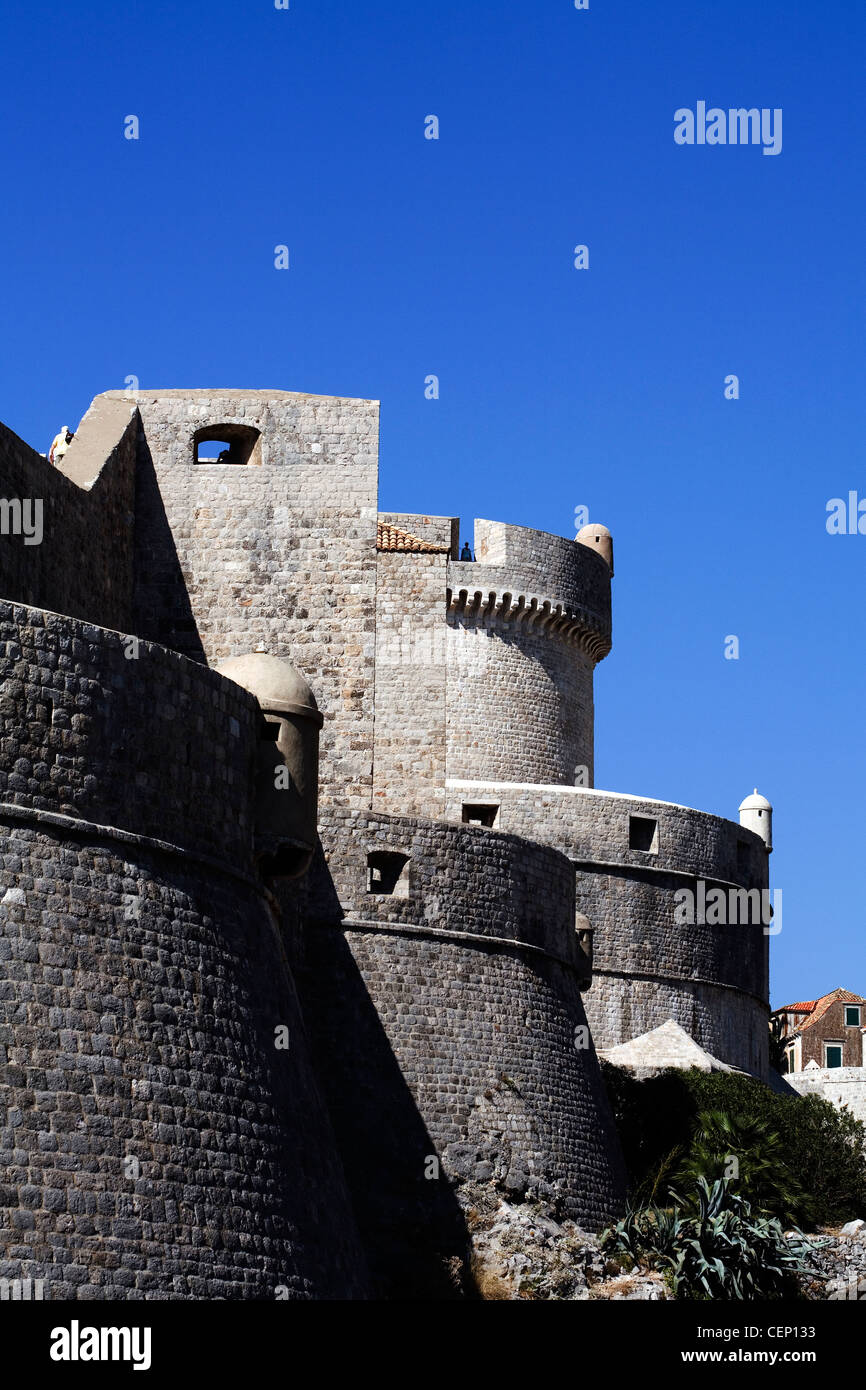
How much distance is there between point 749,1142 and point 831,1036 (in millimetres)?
35789

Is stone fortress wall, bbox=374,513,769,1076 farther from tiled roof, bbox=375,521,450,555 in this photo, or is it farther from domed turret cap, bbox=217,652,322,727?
domed turret cap, bbox=217,652,322,727

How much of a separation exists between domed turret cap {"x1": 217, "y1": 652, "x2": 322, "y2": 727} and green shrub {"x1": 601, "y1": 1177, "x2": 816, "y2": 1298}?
8.32 meters

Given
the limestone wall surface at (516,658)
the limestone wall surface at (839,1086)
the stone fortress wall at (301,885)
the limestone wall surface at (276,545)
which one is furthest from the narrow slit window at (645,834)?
the limestone wall surface at (839,1086)

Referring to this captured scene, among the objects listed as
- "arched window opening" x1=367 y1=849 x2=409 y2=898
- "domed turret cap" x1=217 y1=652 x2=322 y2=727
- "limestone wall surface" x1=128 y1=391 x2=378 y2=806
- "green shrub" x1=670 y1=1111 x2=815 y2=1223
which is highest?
"limestone wall surface" x1=128 y1=391 x2=378 y2=806

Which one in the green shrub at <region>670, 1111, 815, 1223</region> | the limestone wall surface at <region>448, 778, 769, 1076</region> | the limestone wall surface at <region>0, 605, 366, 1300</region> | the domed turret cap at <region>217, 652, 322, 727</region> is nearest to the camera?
the limestone wall surface at <region>0, 605, 366, 1300</region>

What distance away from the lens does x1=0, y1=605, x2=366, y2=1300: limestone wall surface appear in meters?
13.1

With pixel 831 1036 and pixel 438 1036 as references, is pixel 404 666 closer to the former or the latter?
pixel 438 1036

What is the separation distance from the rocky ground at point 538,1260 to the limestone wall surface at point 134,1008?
5.17 meters

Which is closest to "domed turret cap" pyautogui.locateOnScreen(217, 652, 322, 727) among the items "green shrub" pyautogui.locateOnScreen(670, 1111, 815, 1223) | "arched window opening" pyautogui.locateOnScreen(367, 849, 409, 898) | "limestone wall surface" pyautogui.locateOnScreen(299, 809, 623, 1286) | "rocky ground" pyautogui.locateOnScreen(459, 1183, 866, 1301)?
"limestone wall surface" pyautogui.locateOnScreen(299, 809, 623, 1286)

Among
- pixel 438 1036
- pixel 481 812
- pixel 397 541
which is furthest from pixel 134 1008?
pixel 397 541

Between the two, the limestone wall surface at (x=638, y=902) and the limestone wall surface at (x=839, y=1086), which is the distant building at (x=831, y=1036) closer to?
the limestone wall surface at (x=839, y=1086)

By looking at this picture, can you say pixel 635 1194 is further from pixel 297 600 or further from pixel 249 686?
pixel 249 686

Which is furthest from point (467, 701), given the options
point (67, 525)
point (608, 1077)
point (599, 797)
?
point (67, 525)

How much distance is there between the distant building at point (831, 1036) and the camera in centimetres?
6047
